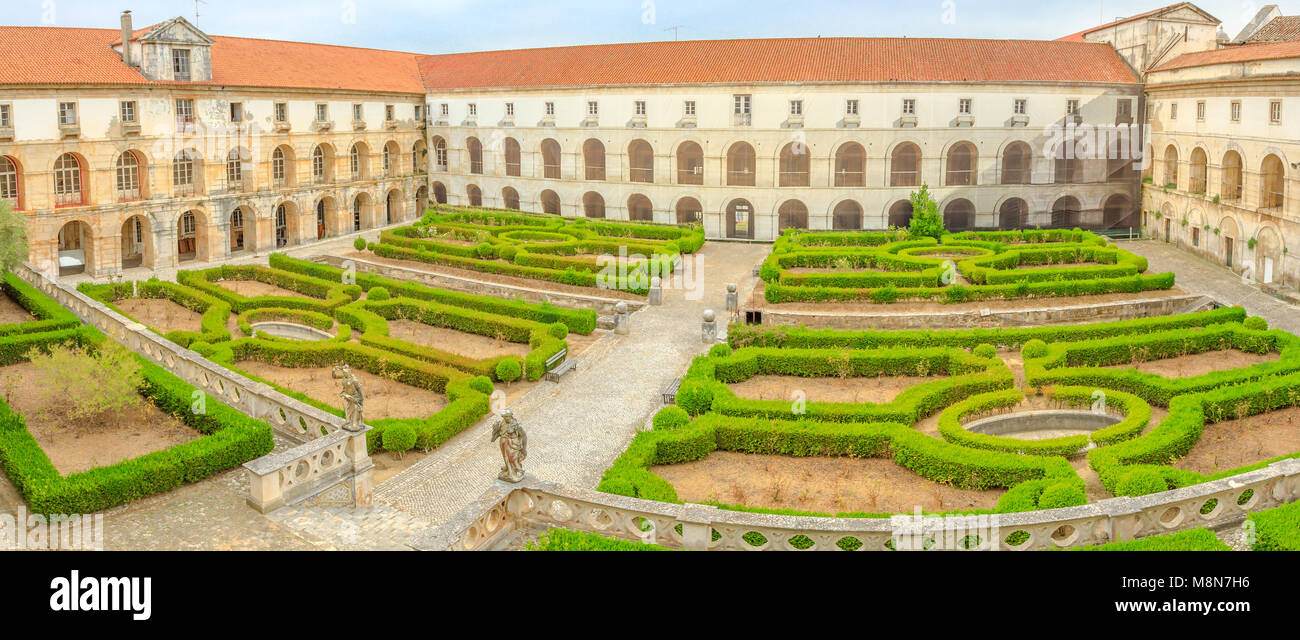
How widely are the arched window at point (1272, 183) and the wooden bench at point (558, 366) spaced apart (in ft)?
112

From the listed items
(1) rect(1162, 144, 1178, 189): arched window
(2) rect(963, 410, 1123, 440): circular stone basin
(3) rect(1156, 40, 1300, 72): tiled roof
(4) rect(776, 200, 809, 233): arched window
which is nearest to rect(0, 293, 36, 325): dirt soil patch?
(2) rect(963, 410, 1123, 440): circular stone basin

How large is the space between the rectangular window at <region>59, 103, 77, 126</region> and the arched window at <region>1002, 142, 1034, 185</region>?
48.9 meters

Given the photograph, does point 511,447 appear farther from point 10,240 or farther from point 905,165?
point 905,165

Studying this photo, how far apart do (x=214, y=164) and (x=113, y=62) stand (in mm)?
6709

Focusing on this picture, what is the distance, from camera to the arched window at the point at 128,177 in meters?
48.8

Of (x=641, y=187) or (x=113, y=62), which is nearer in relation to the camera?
(x=113, y=62)

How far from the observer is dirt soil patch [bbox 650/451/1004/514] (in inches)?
784

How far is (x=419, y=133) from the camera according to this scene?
226 feet

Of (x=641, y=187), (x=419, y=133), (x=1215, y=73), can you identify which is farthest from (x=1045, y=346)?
(x=419, y=133)

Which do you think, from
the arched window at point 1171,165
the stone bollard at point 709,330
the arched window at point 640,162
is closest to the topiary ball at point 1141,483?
the stone bollard at point 709,330

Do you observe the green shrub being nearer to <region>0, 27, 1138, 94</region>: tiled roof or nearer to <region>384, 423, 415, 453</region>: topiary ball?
<region>384, 423, 415, 453</region>: topiary ball

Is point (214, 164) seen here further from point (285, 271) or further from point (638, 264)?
point (638, 264)

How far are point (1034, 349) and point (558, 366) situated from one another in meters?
14.7

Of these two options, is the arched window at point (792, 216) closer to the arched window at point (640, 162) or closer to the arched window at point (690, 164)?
the arched window at point (690, 164)
